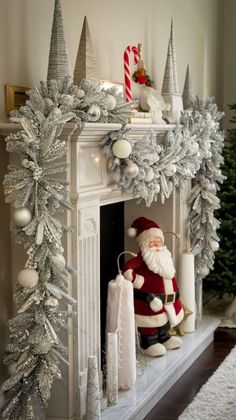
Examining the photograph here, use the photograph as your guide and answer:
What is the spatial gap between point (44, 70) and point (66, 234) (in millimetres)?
788

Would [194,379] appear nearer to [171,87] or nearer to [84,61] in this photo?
[171,87]

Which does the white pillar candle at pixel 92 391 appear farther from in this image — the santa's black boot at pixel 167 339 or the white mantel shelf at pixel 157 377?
the santa's black boot at pixel 167 339

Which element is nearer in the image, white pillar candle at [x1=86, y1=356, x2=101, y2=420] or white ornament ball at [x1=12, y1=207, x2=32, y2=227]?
white ornament ball at [x1=12, y1=207, x2=32, y2=227]

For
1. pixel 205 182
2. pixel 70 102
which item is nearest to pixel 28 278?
pixel 70 102

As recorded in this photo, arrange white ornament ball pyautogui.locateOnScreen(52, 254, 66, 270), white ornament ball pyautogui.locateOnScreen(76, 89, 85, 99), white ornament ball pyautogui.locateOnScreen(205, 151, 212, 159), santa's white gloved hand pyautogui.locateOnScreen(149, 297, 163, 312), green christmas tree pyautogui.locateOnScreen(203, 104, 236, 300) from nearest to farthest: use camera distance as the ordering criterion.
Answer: white ornament ball pyautogui.locateOnScreen(52, 254, 66, 270)
white ornament ball pyautogui.locateOnScreen(76, 89, 85, 99)
santa's white gloved hand pyautogui.locateOnScreen(149, 297, 163, 312)
white ornament ball pyautogui.locateOnScreen(205, 151, 212, 159)
green christmas tree pyautogui.locateOnScreen(203, 104, 236, 300)

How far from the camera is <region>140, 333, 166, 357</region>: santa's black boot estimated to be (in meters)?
3.78

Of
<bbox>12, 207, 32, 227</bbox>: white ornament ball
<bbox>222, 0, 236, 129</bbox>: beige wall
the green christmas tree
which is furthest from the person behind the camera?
<bbox>222, 0, 236, 129</bbox>: beige wall

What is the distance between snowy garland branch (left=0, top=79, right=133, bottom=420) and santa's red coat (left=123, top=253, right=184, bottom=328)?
3.50ft

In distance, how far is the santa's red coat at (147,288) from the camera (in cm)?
374

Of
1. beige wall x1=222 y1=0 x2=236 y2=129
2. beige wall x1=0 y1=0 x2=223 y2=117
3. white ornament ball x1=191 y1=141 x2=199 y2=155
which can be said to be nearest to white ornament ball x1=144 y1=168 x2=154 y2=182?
white ornament ball x1=191 y1=141 x2=199 y2=155

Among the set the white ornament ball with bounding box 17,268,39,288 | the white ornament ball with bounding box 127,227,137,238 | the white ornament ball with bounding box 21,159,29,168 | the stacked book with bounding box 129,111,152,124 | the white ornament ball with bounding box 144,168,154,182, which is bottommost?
the white ornament ball with bounding box 127,227,137,238

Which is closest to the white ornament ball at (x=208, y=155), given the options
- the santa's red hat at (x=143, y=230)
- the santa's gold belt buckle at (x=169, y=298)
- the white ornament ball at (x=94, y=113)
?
the santa's red hat at (x=143, y=230)

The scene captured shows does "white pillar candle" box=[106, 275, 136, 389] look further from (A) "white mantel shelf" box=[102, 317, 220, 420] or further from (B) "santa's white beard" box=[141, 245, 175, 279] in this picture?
(B) "santa's white beard" box=[141, 245, 175, 279]

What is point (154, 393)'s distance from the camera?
3.33 meters
